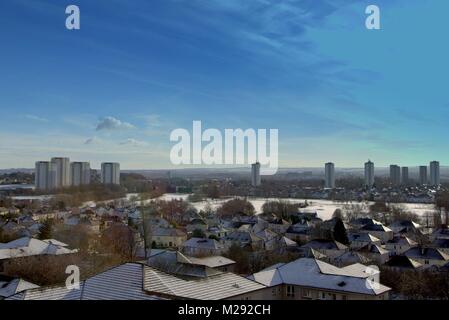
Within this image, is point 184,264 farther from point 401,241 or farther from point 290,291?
point 401,241

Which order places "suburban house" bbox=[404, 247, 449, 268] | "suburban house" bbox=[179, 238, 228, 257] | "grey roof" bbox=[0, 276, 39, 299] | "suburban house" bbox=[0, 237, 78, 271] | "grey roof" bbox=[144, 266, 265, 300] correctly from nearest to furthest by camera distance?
"grey roof" bbox=[144, 266, 265, 300]
"grey roof" bbox=[0, 276, 39, 299]
"suburban house" bbox=[0, 237, 78, 271]
"suburban house" bbox=[404, 247, 449, 268]
"suburban house" bbox=[179, 238, 228, 257]

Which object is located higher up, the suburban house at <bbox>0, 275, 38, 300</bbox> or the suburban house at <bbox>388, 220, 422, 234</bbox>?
the suburban house at <bbox>0, 275, 38, 300</bbox>

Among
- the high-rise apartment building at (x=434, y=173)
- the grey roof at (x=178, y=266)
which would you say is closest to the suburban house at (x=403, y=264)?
the grey roof at (x=178, y=266)

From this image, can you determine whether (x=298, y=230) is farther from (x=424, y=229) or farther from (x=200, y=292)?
(x=200, y=292)

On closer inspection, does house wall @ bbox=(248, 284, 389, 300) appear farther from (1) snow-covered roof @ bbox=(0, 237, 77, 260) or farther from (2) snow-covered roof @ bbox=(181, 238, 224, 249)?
(2) snow-covered roof @ bbox=(181, 238, 224, 249)

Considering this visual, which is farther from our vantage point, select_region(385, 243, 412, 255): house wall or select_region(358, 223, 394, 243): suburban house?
select_region(358, 223, 394, 243): suburban house

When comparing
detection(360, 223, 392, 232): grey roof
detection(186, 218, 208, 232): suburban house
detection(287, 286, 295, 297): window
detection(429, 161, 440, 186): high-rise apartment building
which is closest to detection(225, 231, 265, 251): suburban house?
detection(186, 218, 208, 232): suburban house

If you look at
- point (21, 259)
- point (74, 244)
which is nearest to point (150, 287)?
point (21, 259)

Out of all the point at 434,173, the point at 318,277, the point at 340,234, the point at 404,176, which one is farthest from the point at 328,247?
the point at 404,176
